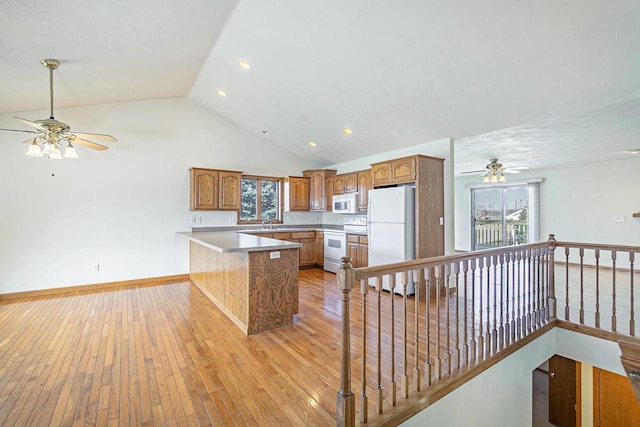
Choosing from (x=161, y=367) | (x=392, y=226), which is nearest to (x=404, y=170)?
(x=392, y=226)

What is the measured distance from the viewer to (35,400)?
2.02 metres

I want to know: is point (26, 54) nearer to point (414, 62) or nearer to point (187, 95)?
point (187, 95)

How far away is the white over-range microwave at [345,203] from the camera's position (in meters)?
5.96

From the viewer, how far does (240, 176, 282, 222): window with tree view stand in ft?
21.4

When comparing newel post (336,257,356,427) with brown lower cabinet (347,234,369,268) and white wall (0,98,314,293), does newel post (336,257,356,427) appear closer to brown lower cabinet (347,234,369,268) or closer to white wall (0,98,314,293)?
brown lower cabinet (347,234,369,268)

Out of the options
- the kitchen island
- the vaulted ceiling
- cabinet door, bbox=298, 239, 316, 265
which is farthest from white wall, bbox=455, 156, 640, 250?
the kitchen island

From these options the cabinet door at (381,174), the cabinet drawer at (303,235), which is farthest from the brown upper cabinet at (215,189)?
the cabinet door at (381,174)

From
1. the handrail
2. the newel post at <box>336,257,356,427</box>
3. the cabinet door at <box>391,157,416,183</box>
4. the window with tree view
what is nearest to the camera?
the newel post at <box>336,257,356,427</box>

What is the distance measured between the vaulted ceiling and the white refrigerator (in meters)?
1.09

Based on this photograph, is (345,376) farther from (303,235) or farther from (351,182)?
(303,235)

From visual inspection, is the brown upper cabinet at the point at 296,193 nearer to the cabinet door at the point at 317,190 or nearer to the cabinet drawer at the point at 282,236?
the cabinet door at the point at 317,190

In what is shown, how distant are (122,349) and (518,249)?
13.1ft

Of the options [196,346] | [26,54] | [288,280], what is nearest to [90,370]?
[196,346]

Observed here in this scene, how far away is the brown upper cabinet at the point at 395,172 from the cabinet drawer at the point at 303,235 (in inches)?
86.7
